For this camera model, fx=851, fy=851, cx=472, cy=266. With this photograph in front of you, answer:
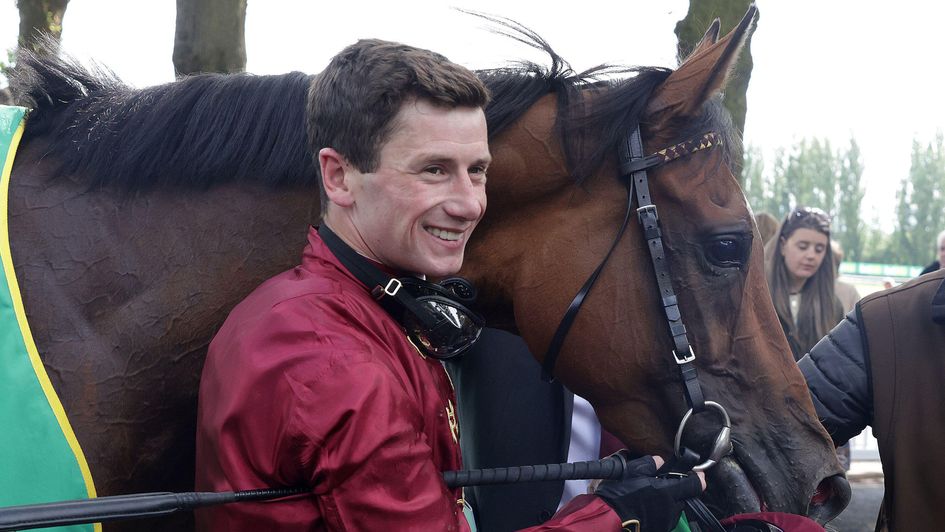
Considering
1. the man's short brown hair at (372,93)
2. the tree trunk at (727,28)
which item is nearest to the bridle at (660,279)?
the man's short brown hair at (372,93)

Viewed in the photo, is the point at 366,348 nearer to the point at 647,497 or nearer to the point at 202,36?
the point at 647,497

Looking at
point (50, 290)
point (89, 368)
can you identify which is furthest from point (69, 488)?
point (50, 290)

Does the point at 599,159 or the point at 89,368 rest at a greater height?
the point at 599,159

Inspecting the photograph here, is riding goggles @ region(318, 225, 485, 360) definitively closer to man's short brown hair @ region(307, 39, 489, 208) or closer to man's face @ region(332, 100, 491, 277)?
man's face @ region(332, 100, 491, 277)

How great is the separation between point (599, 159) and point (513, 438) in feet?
3.86

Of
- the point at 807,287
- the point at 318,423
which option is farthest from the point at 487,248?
the point at 807,287

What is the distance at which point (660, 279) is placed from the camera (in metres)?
2.27

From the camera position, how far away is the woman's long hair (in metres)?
5.66

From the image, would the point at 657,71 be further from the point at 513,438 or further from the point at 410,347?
the point at 513,438

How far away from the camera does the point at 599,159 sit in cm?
233

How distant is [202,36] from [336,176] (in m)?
2.67

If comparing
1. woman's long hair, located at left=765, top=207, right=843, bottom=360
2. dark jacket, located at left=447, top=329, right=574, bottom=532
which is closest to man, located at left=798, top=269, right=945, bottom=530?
dark jacket, located at left=447, top=329, right=574, bottom=532

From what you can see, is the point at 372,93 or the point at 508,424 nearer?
the point at 372,93

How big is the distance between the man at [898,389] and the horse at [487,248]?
0.20 meters
